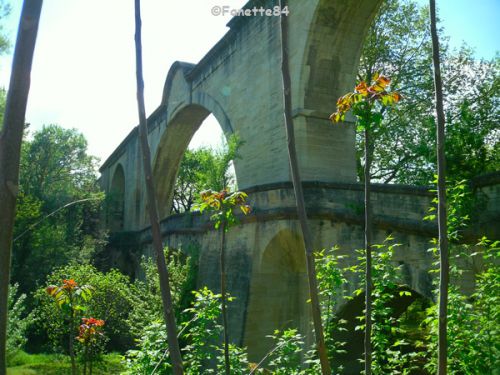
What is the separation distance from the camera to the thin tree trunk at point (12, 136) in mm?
2447

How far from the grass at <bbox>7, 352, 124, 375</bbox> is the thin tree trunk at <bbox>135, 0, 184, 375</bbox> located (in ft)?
39.2

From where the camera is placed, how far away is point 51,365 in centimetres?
1554

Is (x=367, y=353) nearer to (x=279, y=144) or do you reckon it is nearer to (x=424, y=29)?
(x=279, y=144)

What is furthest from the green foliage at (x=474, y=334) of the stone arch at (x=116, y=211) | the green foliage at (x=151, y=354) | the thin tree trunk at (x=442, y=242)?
the stone arch at (x=116, y=211)

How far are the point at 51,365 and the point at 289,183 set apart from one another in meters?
10.4

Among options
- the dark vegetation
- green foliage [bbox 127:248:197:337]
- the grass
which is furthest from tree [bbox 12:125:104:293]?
green foliage [bbox 127:248:197:337]

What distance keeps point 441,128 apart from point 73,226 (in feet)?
69.1

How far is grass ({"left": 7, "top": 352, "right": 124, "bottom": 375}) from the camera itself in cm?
1466

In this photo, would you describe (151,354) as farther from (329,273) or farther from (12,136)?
(12,136)

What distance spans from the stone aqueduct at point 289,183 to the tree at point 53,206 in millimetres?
5405

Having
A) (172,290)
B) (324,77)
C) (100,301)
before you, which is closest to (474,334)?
(324,77)

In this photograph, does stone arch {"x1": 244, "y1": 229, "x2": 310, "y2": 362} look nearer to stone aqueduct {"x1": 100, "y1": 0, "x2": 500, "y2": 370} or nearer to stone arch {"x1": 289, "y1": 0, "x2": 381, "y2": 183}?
stone aqueduct {"x1": 100, "y1": 0, "x2": 500, "y2": 370}

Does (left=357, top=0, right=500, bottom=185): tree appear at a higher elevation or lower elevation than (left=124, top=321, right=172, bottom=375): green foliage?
higher

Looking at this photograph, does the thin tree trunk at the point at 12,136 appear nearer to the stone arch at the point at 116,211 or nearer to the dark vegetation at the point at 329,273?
the dark vegetation at the point at 329,273
